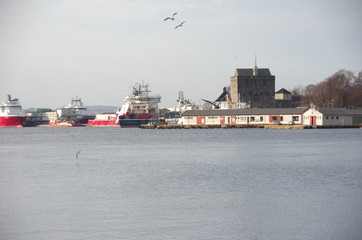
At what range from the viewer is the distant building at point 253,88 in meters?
160

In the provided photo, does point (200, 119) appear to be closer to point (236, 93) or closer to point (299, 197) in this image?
point (236, 93)

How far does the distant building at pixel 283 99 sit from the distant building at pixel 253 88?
5.80 feet

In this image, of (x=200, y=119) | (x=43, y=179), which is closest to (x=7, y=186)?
(x=43, y=179)

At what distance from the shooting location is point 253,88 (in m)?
162

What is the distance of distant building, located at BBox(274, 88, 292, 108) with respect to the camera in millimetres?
156750

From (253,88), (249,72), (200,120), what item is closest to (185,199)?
(200,120)

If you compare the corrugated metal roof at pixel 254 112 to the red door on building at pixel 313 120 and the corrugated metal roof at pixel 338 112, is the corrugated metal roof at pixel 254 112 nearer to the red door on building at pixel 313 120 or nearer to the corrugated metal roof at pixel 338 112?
the red door on building at pixel 313 120

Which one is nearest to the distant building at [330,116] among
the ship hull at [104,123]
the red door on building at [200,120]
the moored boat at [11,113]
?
the red door on building at [200,120]

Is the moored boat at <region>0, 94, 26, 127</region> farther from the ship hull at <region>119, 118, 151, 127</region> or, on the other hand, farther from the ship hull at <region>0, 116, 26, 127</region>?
the ship hull at <region>119, 118, 151, 127</region>

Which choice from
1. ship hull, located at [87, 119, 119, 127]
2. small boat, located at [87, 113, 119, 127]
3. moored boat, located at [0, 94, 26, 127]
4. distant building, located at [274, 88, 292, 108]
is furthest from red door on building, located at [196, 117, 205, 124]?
moored boat, located at [0, 94, 26, 127]

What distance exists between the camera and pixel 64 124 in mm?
191875

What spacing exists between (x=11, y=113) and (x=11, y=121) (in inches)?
174

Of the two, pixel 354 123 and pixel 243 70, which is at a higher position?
pixel 243 70

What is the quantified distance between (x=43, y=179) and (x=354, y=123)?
245ft
